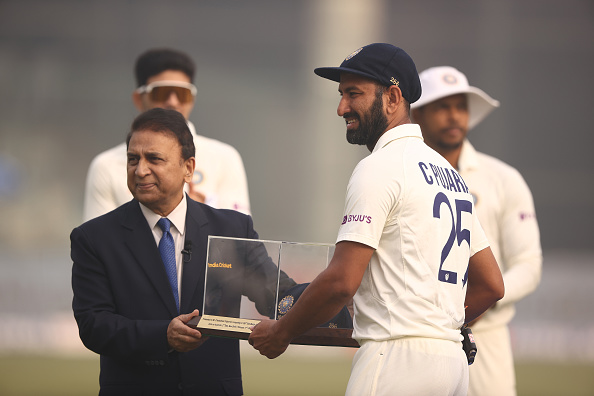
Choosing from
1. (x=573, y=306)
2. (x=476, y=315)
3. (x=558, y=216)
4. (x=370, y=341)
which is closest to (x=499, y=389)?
(x=476, y=315)

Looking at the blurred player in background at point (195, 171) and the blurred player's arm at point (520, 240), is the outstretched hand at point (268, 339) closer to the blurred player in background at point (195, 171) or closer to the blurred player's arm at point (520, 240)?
the blurred player in background at point (195, 171)

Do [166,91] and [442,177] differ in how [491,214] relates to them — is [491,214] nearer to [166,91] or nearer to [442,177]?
[166,91]

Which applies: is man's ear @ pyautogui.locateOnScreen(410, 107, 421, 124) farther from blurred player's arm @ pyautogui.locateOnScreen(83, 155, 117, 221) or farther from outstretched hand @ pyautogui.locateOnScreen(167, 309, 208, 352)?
outstretched hand @ pyautogui.locateOnScreen(167, 309, 208, 352)

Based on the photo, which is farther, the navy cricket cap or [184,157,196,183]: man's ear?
[184,157,196,183]: man's ear

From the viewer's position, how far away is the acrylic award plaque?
3.44m

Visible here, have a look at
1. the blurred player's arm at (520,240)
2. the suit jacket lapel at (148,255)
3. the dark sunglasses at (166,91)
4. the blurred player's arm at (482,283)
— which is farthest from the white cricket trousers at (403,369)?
the dark sunglasses at (166,91)

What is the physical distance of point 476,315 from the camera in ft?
11.8

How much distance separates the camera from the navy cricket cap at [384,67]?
128 inches

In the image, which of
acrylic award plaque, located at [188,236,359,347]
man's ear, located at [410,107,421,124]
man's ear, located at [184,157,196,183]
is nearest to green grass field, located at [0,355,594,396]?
man's ear, located at [410,107,421,124]

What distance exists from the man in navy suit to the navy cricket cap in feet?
2.55

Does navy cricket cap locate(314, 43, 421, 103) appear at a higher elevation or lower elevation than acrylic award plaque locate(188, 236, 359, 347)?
higher

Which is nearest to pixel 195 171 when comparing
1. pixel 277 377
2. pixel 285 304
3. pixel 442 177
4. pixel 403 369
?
pixel 285 304

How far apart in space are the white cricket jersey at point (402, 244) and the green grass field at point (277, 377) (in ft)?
19.3

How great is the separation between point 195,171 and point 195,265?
166 cm
